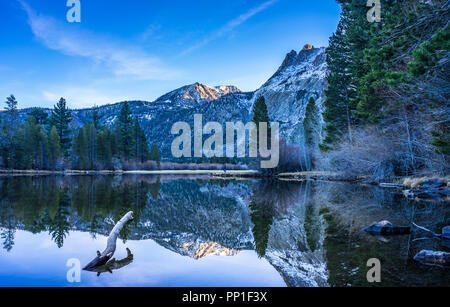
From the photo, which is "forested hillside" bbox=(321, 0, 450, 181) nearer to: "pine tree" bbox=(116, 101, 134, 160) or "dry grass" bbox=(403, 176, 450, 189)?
"dry grass" bbox=(403, 176, 450, 189)

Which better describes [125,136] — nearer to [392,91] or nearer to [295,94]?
[392,91]

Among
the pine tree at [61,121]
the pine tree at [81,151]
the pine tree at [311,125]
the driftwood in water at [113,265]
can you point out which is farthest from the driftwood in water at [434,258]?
the pine tree at [61,121]

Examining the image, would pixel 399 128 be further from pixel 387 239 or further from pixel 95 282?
pixel 95 282

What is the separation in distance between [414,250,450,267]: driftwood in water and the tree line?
182 feet

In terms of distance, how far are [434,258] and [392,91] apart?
40.8 feet

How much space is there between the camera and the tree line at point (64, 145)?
4722 cm

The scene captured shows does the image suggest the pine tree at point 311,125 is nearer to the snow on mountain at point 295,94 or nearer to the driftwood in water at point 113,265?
the driftwood in water at point 113,265

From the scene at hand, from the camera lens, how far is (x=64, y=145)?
60688 mm

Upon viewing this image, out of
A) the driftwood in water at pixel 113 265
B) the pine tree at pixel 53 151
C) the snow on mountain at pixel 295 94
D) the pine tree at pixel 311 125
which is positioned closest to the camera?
the driftwood in water at pixel 113 265

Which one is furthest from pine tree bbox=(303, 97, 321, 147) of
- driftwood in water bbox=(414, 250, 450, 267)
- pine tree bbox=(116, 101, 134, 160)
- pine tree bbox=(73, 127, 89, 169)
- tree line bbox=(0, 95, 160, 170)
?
driftwood in water bbox=(414, 250, 450, 267)

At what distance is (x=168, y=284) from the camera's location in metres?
4.29

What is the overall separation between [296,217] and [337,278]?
5547 mm

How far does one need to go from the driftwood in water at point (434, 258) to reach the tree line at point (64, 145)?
55493mm

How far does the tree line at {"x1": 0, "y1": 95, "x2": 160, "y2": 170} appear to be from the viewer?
47.2m
